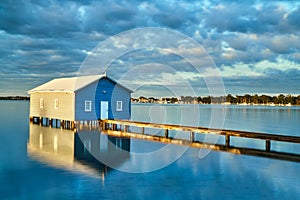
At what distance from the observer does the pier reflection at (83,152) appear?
1239 centimetres

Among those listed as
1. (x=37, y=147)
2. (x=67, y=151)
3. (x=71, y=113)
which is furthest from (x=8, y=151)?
(x=71, y=113)

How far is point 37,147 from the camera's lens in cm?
1742

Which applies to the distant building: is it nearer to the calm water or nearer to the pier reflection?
the pier reflection

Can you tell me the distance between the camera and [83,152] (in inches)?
615

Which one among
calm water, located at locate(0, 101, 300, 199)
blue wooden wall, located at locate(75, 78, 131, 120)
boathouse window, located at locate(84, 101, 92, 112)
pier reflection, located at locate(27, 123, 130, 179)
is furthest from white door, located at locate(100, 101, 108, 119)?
calm water, located at locate(0, 101, 300, 199)

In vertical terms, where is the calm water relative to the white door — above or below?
below

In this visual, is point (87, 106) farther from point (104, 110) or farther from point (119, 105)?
point (119, 105)

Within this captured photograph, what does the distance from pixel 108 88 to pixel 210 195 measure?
18.2m

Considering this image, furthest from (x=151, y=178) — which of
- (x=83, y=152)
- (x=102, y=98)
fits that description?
(x=102, y=98)

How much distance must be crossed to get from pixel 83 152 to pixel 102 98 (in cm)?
1052

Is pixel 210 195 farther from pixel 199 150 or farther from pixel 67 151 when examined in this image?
pixel 67 151

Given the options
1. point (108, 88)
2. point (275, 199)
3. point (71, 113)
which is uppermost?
point (108, 88)

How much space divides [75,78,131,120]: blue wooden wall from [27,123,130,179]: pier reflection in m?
3.97

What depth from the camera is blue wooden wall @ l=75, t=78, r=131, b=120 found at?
82.6 feet
